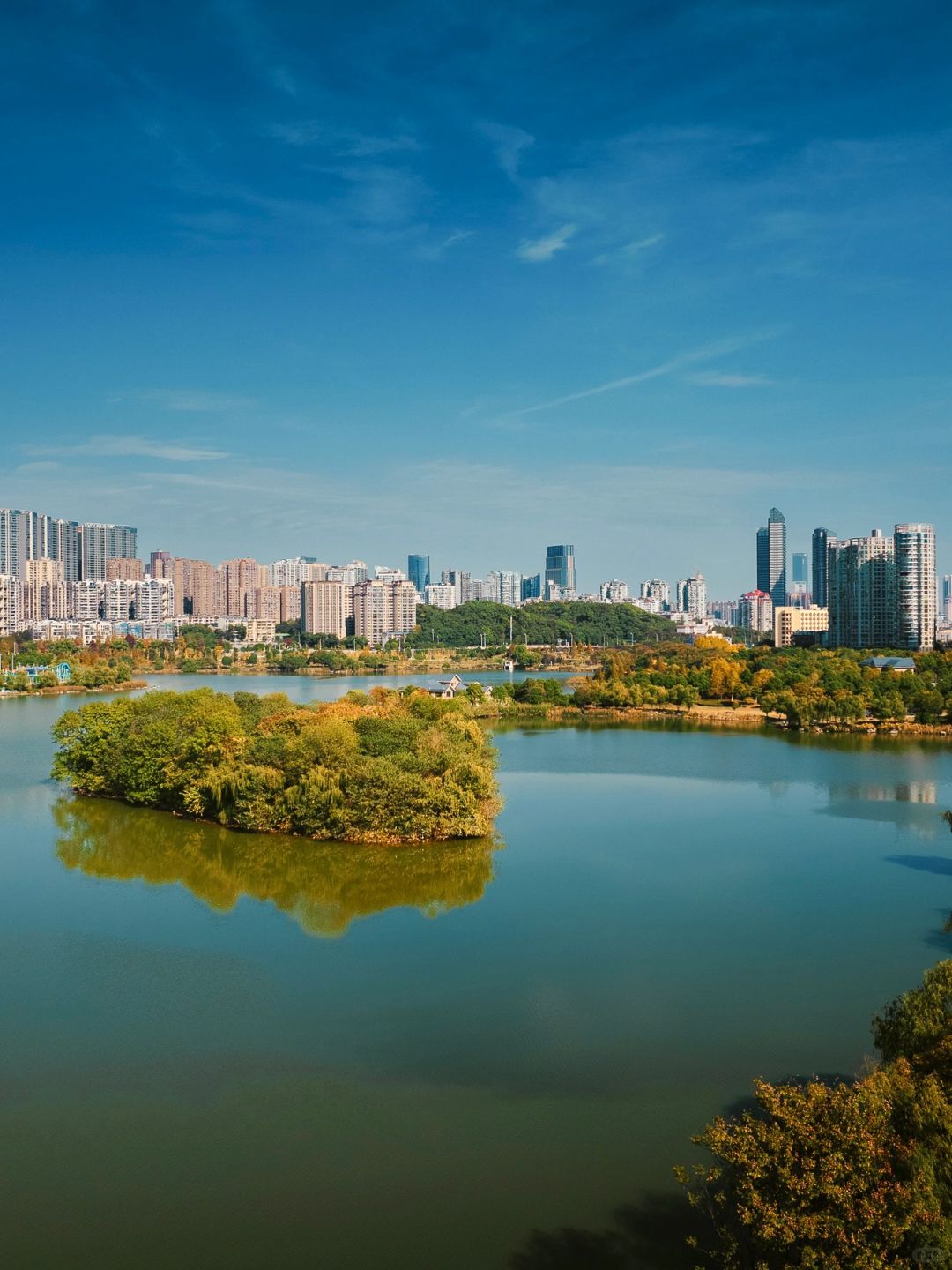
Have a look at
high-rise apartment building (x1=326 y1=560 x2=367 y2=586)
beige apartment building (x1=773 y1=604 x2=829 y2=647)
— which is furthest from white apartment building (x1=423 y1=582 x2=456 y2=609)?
beige apartment building (x1=773 y1=604 x2=829 y2=647)

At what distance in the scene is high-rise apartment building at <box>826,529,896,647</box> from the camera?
24.7 m

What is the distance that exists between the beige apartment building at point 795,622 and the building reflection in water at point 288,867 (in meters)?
24.5

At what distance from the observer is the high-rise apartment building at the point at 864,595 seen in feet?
81.0

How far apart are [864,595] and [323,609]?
848 inches

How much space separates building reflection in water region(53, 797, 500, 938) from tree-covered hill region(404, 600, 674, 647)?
30157mm

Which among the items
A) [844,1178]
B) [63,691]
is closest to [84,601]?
[63,691]

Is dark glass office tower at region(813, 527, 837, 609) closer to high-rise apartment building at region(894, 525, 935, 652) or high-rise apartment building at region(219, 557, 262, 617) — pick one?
high-rise apartment building at region(894, 525, 935, 652)

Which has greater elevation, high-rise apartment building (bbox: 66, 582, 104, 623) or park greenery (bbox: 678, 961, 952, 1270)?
high-rise apartment building (bbox: 66, 582, 104, 623)

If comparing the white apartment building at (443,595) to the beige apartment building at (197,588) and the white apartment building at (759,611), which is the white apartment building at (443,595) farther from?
the white apartment building at (759,611)

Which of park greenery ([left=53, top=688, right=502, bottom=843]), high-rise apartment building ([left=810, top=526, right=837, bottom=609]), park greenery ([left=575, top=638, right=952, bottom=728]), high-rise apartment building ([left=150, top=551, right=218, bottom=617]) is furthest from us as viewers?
high-rise apartment building ([left=150, top=551, right=218, bottom=617])

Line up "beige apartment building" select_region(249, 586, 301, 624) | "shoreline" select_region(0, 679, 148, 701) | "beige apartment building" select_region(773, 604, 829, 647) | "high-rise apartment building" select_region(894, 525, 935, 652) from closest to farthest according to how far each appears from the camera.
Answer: "shoreline" select_region(0, 679, 148, 701) → "high-rise apartment building" select_region(894, 525, 935, 652) → "beige apartment building" select_region(773, 604, 829, 647) → "beige apartment building" select_region(249, 586, 301, 624)

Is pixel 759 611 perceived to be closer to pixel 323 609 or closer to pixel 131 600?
pixel 323 609

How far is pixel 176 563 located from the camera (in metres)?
54.3

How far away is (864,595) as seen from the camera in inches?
985
